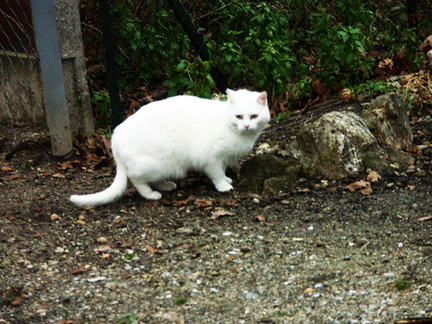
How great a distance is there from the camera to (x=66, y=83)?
5.69 m

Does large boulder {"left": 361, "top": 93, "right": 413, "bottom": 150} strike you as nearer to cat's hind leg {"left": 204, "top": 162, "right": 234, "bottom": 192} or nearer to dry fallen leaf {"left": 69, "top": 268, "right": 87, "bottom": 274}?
cat's hind leg {"left": 204, "top": 162, "right": 234, "bottom": 192}

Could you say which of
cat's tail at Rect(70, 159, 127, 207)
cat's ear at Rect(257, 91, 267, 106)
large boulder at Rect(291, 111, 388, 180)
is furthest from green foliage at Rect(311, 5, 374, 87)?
cat's tail at Rect(70, 159, 127, 207)

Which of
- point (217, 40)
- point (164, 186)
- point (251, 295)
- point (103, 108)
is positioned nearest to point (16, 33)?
point (103, 108)

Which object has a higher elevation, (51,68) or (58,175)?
(51,68)

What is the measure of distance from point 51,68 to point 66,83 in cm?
46

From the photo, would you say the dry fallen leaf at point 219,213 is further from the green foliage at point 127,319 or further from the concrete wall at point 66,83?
the concrete wall at point 66,83

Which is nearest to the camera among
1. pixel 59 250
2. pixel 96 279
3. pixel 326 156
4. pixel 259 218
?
pixel 96 279

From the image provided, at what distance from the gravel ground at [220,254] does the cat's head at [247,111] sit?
1.77 ft

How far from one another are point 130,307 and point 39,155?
112 inches

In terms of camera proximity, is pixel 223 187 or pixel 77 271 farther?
pixel 223 187

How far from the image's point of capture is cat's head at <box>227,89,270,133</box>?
15.1 feet

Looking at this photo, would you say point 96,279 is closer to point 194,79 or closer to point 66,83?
point 66,83

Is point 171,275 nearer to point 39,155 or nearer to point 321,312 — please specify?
point 321,312

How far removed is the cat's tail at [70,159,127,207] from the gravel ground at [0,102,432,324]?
0.21 feet
